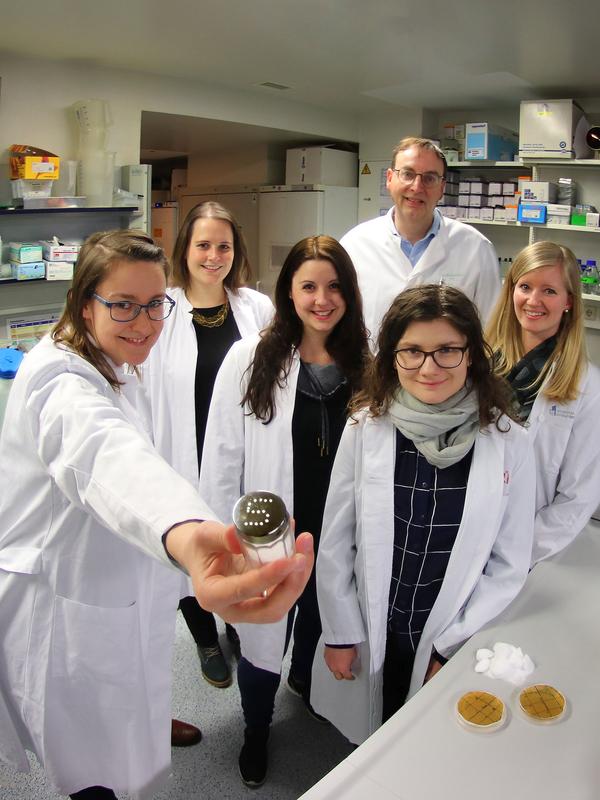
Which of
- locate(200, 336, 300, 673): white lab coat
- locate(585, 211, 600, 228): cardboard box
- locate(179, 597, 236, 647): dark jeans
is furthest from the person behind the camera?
locate(585, 211, 600, 228): cardboard box

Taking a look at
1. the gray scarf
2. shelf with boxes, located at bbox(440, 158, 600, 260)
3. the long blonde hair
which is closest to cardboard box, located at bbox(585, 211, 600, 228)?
shelf with boxes, located at bbox(440, 158, 600, 260)

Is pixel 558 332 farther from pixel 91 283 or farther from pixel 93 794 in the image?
pixel 93 794

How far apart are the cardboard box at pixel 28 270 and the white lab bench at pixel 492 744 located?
7.50 feet

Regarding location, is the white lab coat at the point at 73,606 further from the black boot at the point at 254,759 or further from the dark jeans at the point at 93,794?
the black boot at the point at 254,759

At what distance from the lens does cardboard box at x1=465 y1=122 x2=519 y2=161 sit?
371 centimetres

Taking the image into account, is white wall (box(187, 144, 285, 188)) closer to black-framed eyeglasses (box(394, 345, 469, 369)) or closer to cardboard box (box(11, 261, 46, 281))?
cardboard box (box(11, 261, 46, 281))

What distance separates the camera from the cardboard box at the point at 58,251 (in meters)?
2.74

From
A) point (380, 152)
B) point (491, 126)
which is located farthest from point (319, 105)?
point (491, 126)

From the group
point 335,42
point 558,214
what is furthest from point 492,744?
point 558,214

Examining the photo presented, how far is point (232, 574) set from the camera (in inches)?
26.9

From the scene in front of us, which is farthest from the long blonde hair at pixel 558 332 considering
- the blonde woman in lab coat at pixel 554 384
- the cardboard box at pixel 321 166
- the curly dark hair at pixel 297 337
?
the cardboard box at pixel 321 166

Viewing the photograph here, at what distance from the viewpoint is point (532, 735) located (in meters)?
0.98

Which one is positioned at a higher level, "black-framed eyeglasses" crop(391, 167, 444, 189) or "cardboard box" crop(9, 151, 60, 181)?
"cardboard box" crop(9, 151, 60, 181)

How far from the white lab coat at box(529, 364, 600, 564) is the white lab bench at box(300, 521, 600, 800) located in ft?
1.13
